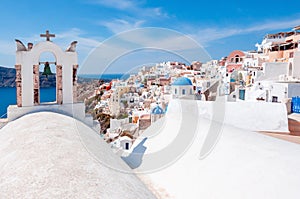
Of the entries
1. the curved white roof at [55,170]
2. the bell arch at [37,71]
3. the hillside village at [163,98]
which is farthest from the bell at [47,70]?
the curved white roof at [55,170]

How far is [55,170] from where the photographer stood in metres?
2.39

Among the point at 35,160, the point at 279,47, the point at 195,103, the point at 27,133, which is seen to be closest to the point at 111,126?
the point at 195,103

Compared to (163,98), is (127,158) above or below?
below

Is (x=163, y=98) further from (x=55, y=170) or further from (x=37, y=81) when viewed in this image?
(x=55, y=170)

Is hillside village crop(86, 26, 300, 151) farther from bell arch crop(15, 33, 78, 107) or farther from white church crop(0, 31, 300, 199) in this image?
white church crop(0, 31, 300, 199)

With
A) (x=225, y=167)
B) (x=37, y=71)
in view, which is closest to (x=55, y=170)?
(x=225, y=167)

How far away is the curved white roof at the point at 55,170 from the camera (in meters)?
2.08

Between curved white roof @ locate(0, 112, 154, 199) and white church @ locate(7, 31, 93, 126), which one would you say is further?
white church @ locate(7, 31, 93, 126)

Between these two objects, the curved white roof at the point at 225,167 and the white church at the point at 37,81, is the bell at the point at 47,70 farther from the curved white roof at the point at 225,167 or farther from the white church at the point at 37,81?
the curved white roof at the point at 225,167

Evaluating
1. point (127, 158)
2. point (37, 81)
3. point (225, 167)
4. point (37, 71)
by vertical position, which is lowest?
point (127, 158)

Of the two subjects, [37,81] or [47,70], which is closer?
[37,81]

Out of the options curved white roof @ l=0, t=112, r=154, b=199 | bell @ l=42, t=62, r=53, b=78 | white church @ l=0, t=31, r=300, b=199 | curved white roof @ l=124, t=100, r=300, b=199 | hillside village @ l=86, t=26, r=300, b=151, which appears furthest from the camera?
hillside village @ l=86, t=26, r=300, b=151

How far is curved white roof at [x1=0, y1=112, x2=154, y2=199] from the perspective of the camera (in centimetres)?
208

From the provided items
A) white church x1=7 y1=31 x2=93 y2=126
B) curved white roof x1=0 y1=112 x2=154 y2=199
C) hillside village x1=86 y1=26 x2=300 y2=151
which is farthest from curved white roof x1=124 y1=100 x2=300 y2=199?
hillside village x1=86 y1=26 x2=300 y2=151
